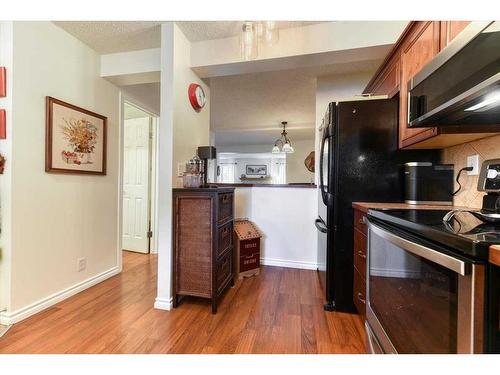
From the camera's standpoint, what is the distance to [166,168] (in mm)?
1882

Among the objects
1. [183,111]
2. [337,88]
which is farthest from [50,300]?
[337,88]

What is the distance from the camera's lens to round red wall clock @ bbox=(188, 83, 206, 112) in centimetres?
214

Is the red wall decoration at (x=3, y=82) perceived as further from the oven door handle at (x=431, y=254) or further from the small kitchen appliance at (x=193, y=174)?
the oven door handle at (x=431, y=254)

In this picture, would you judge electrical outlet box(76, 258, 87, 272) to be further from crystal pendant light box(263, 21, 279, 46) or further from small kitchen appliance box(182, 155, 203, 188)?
→ crystal pendant light box(263, 21, 279, 46)

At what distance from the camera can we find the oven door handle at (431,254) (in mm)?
581

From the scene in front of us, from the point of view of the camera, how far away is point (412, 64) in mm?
1488

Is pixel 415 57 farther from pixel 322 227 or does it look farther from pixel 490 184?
pixel 322 227

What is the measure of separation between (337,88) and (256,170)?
14.9 feet

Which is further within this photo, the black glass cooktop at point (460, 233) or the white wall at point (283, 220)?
the white wall at point (283, 220)

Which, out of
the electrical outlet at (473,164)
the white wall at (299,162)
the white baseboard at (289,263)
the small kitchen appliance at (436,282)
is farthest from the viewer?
the white wall at (299,162)

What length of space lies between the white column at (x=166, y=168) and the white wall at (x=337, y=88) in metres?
1.65

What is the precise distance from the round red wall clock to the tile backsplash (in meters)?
2.10

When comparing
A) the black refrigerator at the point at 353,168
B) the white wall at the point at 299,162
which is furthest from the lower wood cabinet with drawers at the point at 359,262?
the white wall at the point at 299,162
